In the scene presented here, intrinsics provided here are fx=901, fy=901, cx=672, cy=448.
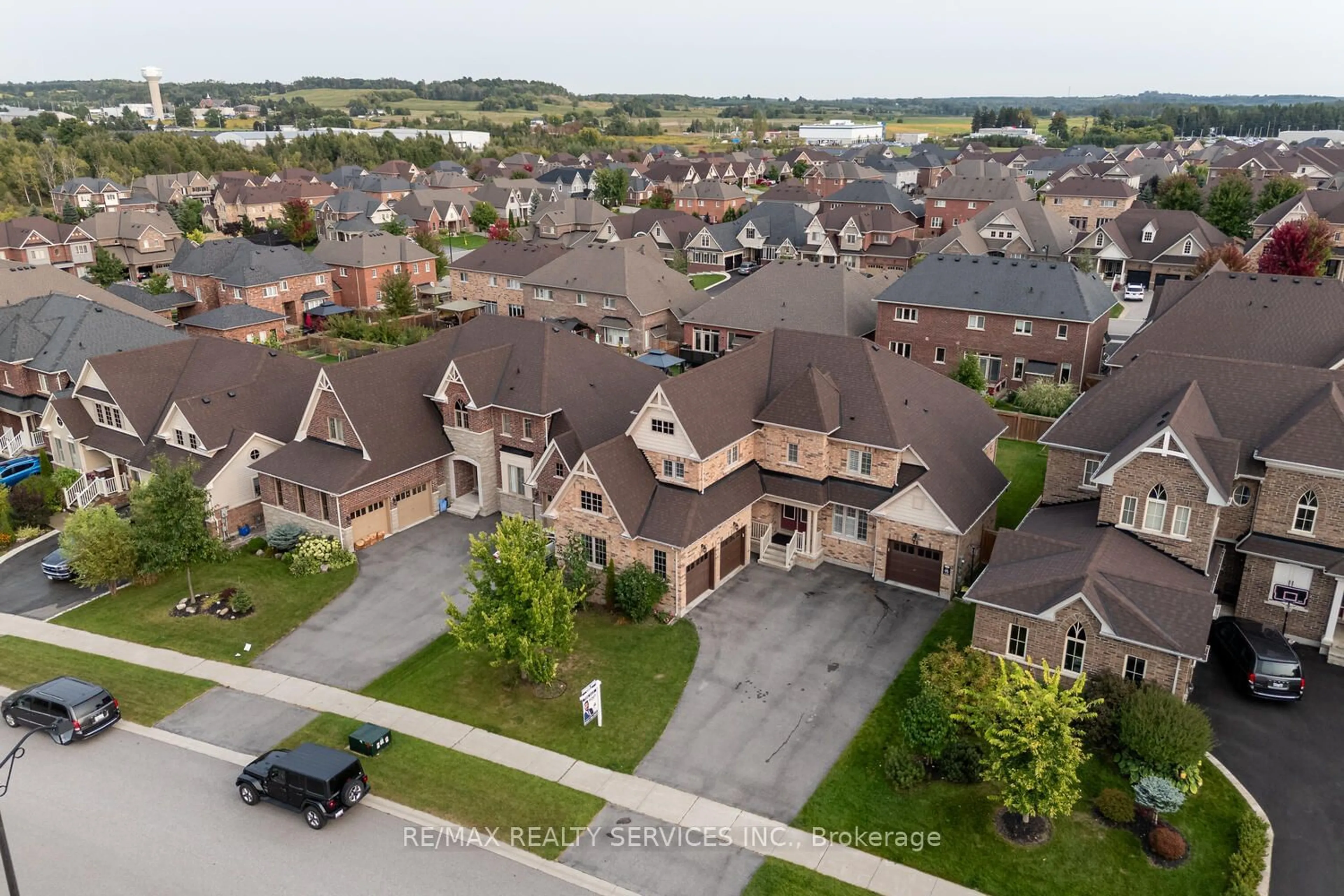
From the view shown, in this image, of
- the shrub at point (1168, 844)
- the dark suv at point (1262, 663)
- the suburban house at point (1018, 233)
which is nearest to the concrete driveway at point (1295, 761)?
Result: the dark suv at point (1262, 663)

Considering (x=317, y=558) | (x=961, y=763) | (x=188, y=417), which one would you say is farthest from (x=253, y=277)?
(x=961, y=763)

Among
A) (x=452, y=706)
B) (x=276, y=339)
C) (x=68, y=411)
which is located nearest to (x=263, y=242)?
(x=276, y=339)

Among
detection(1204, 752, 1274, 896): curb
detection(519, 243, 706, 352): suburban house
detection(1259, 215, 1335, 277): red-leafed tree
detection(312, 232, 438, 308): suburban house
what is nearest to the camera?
detection(1204, 752, 1274, 896): curb

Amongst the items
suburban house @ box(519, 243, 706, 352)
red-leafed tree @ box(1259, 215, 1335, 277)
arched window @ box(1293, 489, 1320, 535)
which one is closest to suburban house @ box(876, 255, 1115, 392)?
suburban house @ box(519, 243, 706, 352)

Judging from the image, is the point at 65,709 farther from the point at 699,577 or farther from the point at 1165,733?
the point at 1165,733

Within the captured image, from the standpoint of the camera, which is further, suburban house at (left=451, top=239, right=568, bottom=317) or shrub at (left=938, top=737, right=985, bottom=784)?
suburban house at (left=451, top=239, right=568, bottom=317)

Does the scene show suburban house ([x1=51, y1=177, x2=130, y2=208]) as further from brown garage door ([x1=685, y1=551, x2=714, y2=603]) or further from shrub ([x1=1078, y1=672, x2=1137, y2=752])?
shrub ([x1=1078, y1=672, x2=1137, y2=752])
